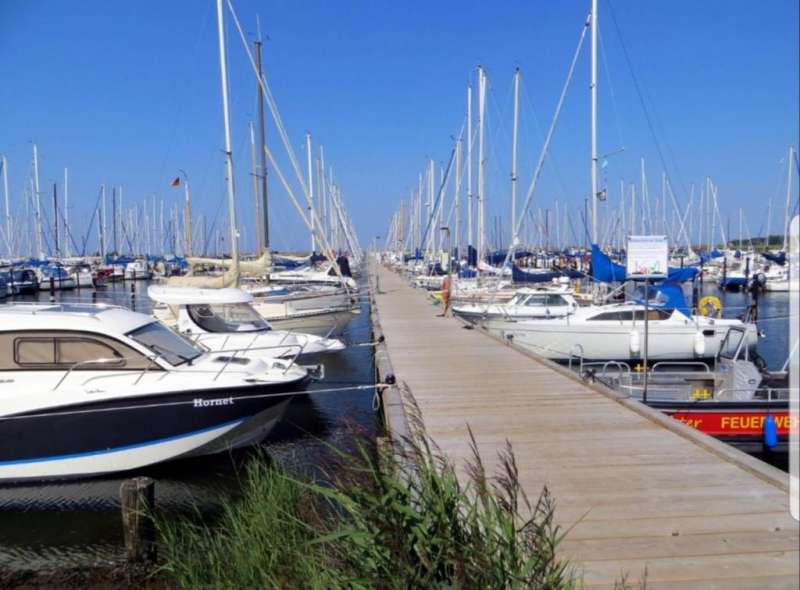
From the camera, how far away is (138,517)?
22.0 ft

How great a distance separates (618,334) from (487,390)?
9.09 m

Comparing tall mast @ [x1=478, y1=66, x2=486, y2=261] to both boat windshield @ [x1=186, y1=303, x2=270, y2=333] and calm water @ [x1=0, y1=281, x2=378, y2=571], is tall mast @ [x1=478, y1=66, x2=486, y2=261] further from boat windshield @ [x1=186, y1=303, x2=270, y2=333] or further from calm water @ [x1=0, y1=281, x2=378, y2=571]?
calm water @ [x1=0, y1=281, x2=378, y2=571]

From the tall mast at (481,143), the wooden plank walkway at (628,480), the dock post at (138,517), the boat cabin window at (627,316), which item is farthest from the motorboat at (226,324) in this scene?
the tall mast at (481,143)

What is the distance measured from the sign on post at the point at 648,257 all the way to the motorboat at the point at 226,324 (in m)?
7.02

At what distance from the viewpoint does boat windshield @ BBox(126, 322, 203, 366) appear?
9.94 metres

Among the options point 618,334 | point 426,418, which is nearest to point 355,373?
point 618,334

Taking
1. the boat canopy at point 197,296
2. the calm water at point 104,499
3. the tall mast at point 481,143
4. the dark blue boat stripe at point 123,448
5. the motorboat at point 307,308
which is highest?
the tall mast at point 481,143

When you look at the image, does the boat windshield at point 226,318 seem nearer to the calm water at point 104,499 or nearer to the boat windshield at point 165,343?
the calm water at point 104,499

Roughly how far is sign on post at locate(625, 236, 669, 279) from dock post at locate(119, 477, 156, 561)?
25.5 ft

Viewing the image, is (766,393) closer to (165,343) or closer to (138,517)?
(165,343)

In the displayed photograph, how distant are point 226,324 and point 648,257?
Result: 32.5 ft

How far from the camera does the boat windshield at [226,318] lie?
16.3 meters

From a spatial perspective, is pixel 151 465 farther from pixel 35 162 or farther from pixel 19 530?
pixel 35 162

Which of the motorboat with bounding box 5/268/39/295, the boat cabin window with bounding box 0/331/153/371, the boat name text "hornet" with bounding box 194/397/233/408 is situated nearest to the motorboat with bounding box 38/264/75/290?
the motorboat with bounding box 5/268/39/295
